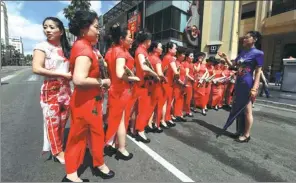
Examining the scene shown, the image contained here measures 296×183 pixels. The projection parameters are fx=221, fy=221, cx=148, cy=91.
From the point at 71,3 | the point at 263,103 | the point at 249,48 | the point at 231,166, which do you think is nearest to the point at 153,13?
the point at 71,3

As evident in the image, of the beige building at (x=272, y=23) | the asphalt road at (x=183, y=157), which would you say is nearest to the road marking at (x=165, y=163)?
the asphalt road at (x=183, y=157)

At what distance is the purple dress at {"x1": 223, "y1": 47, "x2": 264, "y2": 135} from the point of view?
3.94m

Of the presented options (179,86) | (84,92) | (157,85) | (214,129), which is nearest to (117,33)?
(84,92)

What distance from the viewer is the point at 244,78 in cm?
405

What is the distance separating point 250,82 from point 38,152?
377cm

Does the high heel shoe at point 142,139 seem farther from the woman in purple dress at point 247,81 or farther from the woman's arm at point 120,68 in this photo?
the woman in purple dress at point 247,81

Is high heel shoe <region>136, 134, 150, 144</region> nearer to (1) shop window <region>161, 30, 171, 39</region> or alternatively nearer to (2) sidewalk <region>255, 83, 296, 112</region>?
(2) sidewalk <region>255, 83, 296, 112</region>

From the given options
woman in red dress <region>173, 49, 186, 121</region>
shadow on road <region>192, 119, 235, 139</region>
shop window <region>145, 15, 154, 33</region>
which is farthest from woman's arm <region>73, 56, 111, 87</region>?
shop window <region>145, 15, 154, 33</region>

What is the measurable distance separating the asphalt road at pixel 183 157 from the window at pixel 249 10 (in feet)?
49.9

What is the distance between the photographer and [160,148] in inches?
A: 144

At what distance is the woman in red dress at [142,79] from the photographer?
138 inches

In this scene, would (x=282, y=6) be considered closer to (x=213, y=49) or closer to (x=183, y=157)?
(x=213, y=49)

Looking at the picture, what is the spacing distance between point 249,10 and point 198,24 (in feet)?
16.1

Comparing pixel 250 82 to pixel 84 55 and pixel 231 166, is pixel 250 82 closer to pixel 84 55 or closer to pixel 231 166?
pixel 231 166
